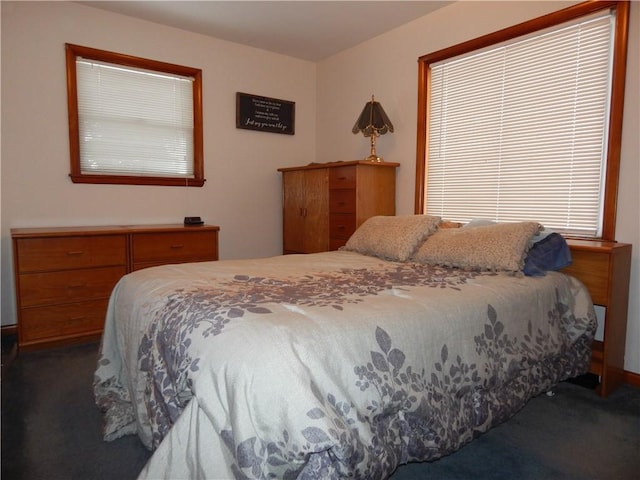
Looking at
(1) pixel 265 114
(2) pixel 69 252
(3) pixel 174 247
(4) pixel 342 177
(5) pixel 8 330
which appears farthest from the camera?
(1) pixel 265 114

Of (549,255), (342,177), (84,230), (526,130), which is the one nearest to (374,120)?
(342,177)

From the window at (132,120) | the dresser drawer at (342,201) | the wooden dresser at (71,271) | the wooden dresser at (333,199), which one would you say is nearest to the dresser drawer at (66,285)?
the wooden dresser at (71,271)

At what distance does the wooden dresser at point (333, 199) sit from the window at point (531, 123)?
0.32 metres

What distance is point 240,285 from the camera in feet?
5.58

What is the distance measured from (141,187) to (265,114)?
1378mm

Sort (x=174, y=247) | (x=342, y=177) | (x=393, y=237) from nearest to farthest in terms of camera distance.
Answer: (x=393, y=237), (x=174, y=247), (x=342, y=177)

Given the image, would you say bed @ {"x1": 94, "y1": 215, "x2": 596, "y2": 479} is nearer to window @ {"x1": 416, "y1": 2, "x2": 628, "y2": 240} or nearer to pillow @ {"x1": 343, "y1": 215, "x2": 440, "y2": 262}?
pillow @ {"x1": 343, "y1": 215, "x2": 440, "y2": 262}

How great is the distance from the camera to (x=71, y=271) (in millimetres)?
2836

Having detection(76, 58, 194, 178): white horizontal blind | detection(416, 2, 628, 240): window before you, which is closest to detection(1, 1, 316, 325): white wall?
detection(76, 58, 194, 178): white horizontal blind

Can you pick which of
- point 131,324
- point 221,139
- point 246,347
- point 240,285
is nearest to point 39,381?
point 131,324

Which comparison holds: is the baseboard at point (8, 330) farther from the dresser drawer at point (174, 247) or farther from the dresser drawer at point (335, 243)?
the dresser drawer at point (335, 243)

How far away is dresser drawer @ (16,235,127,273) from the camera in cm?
267

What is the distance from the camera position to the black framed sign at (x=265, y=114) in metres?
3.92

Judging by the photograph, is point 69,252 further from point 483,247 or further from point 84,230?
point 483,247
